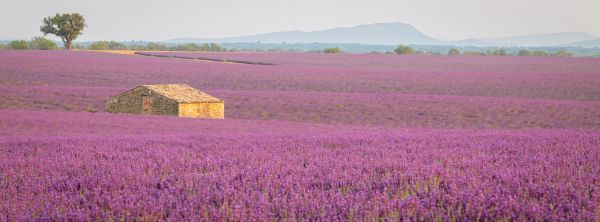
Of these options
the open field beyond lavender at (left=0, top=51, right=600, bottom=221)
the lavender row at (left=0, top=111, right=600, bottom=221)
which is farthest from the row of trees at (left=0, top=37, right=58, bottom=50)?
the lavender row at (left=0, top=111, right=600, bottom=221)

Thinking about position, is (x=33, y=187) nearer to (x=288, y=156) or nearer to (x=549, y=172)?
(x=288, y=156)

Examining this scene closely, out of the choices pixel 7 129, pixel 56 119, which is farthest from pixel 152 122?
pixel 7 129

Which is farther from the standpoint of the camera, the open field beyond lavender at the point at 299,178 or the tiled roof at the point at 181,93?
the tiled roof at the point at 181,93

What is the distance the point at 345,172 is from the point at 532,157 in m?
2.15

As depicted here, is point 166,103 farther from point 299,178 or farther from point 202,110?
point 299,178

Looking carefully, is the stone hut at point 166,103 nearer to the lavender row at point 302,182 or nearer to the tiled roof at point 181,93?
the tiled roof at point 181,93

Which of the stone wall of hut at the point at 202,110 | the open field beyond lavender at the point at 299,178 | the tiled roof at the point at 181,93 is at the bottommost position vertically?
the stone wall of hut at the point at 202,110

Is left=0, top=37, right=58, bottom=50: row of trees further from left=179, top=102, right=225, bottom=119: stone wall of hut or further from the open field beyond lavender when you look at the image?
the open field beyond lavender

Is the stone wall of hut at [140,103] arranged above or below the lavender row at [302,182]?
below

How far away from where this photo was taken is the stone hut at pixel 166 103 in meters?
22.1

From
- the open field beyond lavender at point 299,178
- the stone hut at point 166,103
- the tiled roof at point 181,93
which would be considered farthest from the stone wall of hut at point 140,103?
the open field beyond lavender at point 299,178

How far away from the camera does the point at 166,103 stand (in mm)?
22281

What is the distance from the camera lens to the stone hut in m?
22.1

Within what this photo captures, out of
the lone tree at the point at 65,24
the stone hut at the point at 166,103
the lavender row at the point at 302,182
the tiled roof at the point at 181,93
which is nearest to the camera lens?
the lavender row at the point at 302,182
